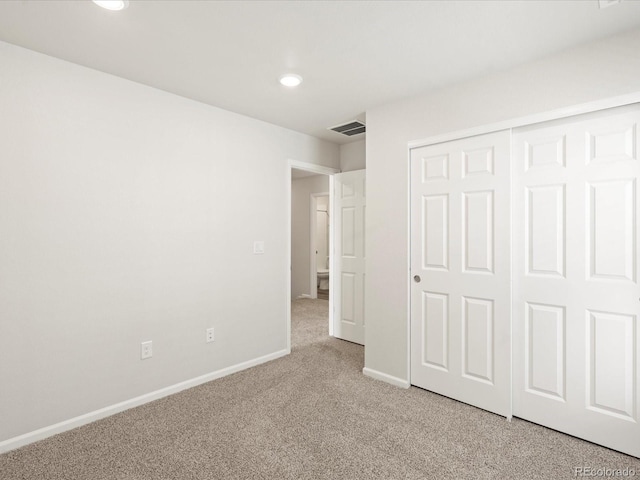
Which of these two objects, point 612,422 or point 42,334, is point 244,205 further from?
point 612,422

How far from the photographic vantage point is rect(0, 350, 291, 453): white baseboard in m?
2.07

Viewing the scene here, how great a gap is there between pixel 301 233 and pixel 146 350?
4.68 m

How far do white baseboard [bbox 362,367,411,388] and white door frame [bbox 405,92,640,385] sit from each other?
0.04 meters

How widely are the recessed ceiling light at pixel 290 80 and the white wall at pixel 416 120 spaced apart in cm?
84

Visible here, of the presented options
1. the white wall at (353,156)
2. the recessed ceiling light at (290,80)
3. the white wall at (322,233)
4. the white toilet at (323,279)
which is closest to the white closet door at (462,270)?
the recessed ceiling light at (290,80)

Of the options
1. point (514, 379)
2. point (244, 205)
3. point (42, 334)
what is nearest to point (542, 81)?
point (514, 379)

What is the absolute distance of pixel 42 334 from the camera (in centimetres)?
216

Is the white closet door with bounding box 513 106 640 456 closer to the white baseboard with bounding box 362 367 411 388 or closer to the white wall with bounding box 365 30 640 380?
the white wall with bounding box 365 30 640 380

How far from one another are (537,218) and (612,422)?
1.27 metres

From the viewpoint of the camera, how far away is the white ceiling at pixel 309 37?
174cm

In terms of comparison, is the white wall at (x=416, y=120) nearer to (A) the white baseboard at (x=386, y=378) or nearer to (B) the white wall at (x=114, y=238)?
(A) the white baseboard at (x=386, y=378)

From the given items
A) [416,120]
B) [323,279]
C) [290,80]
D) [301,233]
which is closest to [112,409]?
[290,80]

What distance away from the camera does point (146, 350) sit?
263 centimetres
